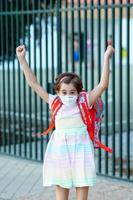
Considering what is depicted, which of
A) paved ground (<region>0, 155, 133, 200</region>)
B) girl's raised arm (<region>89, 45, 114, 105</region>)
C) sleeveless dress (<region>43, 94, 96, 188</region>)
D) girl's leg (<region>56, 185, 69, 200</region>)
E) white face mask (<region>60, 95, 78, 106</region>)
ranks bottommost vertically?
paved ground (<region>0, 155, 133, 200</region>)

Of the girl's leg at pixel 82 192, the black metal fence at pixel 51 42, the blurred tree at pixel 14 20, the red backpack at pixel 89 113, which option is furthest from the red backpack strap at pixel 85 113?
the blurred tree at pixel 14 20

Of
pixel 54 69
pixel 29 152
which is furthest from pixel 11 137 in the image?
pixel 54 69

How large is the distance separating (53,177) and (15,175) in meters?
2.89

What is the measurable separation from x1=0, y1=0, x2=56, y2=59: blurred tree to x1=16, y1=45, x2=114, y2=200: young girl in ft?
12.4

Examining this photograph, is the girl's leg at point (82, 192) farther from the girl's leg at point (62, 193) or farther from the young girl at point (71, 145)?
the girl's leg at point (62, 193)

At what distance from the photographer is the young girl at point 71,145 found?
504cm

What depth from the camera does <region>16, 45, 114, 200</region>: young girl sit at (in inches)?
198

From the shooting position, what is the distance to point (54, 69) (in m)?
8.88

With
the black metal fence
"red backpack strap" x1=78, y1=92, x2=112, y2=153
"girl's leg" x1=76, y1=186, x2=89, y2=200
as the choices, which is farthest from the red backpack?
the black metal fence

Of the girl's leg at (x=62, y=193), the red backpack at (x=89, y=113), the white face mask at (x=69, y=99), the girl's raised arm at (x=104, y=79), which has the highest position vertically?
the girl's raised arm at (x=104, y=79)

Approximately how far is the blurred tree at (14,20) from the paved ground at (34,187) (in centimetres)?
187

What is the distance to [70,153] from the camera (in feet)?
16.6

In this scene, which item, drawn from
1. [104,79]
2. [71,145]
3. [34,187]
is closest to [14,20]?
[34,187]

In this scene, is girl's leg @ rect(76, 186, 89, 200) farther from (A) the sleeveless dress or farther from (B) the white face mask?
(B) the white face mask
